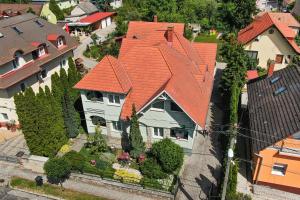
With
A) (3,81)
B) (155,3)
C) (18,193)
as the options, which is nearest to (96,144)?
(18,193)

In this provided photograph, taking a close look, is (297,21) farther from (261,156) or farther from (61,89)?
(61,89)

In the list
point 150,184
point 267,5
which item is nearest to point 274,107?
point 150,184

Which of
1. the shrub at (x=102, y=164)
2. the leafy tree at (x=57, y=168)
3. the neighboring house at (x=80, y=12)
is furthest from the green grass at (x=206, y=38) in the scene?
the leafy tree at (x=57, y=168)

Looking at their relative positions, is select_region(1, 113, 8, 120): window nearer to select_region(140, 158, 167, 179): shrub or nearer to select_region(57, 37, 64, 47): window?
select_region(57, 37, 64, 47): window

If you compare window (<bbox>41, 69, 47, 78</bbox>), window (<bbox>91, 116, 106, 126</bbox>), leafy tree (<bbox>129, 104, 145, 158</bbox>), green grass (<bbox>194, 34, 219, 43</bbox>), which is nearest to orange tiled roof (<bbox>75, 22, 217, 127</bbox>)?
leafy tree (<bbox>129, 104, 145, 158</bbox>)

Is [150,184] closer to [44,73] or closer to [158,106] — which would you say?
[158,106]
